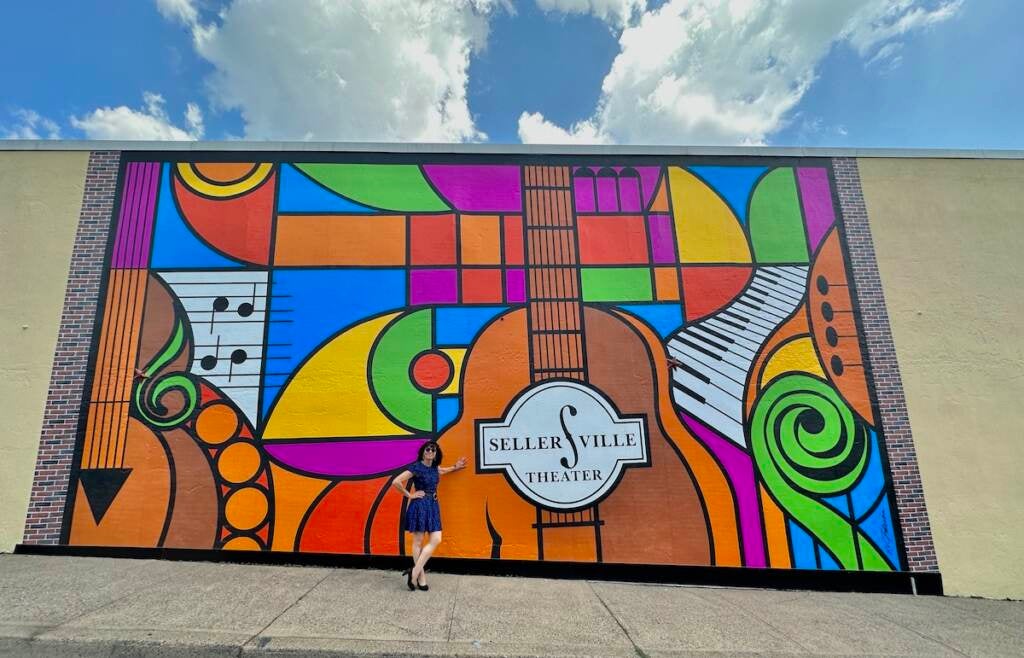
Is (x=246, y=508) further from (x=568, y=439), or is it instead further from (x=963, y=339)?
(x=963, y=339)

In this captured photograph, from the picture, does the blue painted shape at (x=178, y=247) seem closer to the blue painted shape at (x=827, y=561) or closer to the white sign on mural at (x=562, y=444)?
the white sign on mural at (x=562, y=444)

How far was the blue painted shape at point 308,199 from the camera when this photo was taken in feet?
22.7

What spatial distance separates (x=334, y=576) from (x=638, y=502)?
3.59 m

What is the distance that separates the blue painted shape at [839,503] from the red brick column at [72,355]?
914 centimetres

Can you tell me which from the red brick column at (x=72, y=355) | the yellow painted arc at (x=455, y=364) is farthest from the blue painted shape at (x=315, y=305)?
the red brick column at (x=72, y=355)

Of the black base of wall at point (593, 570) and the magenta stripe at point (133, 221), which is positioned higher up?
the magenta stripe at point (133, 221)

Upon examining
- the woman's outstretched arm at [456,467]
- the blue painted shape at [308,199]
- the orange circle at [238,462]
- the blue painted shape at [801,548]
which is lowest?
the blue painted shape at [801,548]

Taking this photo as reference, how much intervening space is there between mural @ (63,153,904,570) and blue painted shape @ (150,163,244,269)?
29mm

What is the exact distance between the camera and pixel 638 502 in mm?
6281

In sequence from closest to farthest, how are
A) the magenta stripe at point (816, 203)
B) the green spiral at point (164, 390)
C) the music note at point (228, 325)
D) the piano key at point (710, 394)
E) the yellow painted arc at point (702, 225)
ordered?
the green spiral at point (164, 390)
the music note at point (228, 325)
the piano key at point (710, 394)
the yellow painted arc at point (702, 225)
the magenta stripe at point (816, 203)

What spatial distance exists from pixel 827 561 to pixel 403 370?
565cm

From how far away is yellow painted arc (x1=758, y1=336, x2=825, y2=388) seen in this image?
6.72 metres

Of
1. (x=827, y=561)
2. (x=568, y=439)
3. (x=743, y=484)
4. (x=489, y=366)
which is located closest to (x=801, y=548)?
(x=827, y=561)

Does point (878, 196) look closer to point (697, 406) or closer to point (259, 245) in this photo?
point (697, 406)
